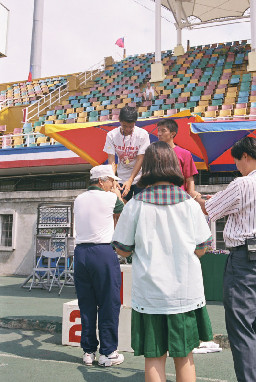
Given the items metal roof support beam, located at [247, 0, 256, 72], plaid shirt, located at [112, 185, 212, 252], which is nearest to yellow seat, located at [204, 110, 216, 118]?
metal roof support beam, located at [247, 0, 256, 72]

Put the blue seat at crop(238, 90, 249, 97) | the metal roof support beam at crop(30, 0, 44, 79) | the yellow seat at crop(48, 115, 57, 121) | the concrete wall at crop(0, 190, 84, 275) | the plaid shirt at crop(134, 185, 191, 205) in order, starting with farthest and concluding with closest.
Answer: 1. the metal roof support beam at crop(30, 0, 44, 79)
2. the yellow seat at crop(48, 115, 57, 121)
3. the blue seat at crop(238, 90, 249, 97)
4. the concrete wall at crop(0, 190, 84, 275)
5. the plaid shirt at crop(134, 185, 191, 205)

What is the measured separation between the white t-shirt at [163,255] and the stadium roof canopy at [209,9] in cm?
2684

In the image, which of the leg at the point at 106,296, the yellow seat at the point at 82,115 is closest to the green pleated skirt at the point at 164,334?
the leg at the point at 106,296

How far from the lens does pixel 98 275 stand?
152 inches

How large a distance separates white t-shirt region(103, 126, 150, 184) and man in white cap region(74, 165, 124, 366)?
478 mm

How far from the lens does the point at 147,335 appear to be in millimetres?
2354

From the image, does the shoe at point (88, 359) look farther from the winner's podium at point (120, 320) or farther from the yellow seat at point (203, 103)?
the yellow seat at point (203, 103)

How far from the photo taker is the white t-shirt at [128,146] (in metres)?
4.30

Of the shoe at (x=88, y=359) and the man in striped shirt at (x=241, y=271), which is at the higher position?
the man in striped shirt at (x=241, y=271)

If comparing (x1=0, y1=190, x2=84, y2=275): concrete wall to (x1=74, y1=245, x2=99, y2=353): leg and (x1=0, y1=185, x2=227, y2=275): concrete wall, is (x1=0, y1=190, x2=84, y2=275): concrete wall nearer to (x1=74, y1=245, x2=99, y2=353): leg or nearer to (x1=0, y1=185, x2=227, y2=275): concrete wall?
(x1=0, y1=185, x2=227, y2=275): concrete wall

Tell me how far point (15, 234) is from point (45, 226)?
1.74m

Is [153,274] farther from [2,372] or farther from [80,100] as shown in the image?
[80,100]

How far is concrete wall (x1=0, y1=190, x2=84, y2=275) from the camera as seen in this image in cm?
1316

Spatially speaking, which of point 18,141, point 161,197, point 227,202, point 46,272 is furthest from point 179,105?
point 161,197
